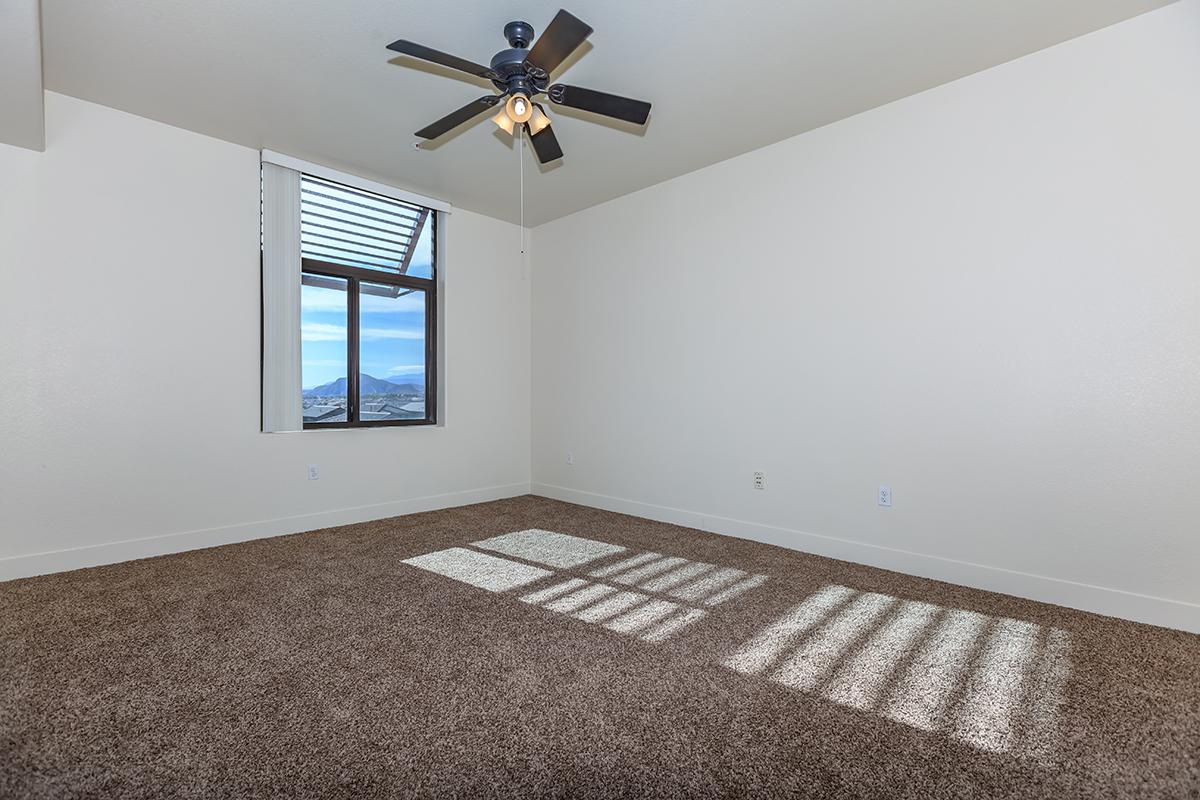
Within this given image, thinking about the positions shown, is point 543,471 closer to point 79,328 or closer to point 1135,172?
point 79,328

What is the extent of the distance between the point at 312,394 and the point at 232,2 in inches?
101

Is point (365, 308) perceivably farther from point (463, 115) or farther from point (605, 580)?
point (605, 580)

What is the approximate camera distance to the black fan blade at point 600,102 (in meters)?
2.42

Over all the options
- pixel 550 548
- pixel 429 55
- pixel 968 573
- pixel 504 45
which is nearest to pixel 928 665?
pixel 968 573

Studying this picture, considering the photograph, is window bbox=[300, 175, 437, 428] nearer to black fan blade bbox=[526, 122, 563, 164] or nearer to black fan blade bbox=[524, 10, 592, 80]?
black fan blade bbox=[526, 122, 563, 164]

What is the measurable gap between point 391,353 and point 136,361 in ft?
5.62

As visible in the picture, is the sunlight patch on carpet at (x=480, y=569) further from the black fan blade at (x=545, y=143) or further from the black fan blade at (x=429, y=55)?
the black fan blade at (x=429, y=55)

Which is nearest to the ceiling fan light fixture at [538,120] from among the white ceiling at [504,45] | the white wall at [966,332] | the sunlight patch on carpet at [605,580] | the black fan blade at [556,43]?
the black fan blade at [556,43]

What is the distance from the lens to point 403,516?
15.0ft

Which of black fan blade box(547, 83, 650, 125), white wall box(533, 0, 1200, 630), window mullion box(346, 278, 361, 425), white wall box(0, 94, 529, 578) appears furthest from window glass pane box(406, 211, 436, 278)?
black fan blade box(547, 83, 650, 125)

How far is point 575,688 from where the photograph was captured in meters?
1.89

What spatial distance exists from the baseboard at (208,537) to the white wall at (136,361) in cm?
1

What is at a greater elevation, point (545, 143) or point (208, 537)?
point (545, 143)

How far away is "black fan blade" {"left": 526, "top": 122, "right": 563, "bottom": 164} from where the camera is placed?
2.77m
